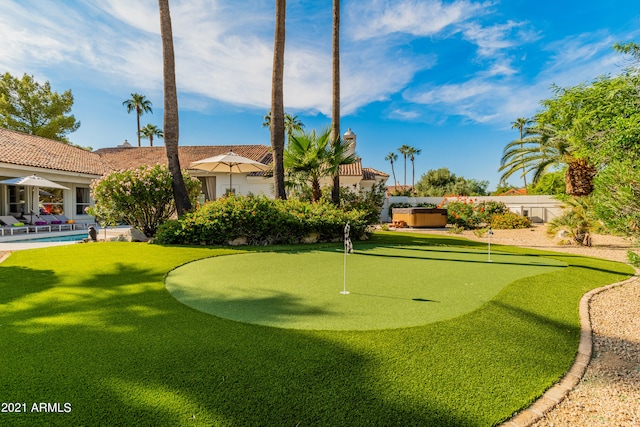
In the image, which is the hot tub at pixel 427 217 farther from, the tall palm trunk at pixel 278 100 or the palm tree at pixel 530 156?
the tall palm trunk at pixel 278 100

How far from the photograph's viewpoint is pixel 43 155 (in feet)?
58.4

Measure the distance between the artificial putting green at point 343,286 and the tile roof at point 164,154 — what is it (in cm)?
1808

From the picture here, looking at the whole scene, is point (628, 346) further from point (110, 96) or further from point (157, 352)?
point (110, 96)

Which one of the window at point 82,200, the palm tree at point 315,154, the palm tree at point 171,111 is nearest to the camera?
the palm tree at point 171,111

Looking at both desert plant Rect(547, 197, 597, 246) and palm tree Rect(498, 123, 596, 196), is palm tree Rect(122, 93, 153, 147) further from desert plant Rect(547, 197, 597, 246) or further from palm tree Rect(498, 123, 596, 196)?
desert plant Rect(547, 197, 597, 246)

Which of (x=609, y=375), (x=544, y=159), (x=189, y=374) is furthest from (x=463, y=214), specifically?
(x=189, y=374)

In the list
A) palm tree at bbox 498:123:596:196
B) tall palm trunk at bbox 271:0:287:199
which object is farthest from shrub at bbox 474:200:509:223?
tall palm trunk at bbox 271:0:287:199

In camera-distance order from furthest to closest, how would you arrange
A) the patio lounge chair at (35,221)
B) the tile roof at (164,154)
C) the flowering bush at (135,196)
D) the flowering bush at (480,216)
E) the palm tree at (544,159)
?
the tile roof at (164,154), the flowering bush at (480,216), the patio lounge chair at (35,221), the palm tree at (544,159), the flowering bush at (135,196)

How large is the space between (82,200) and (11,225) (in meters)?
5.80

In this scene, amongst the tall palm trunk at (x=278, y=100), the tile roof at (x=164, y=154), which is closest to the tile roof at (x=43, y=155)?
the tile roof at (x=164, y=154)

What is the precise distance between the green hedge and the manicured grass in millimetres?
5255

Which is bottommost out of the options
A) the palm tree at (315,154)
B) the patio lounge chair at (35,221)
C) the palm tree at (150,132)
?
the patio lounge chair at (35,221)

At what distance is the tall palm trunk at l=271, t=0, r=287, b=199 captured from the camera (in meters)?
11.9

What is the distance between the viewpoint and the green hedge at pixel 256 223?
975cm
